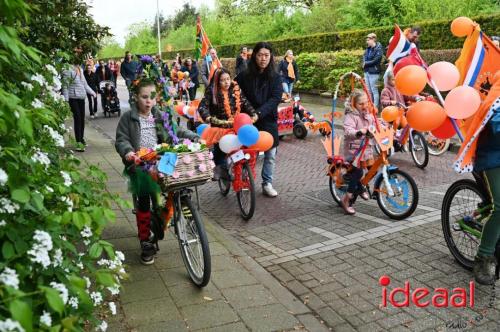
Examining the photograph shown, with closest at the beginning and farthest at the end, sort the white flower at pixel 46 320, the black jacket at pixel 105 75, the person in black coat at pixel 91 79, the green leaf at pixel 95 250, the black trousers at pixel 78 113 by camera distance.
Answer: the white flower at pixel 46 320 < the green leaf at pixel 95 250 < the black trousers at pixel 78 113 < the person in black coat at pixel 91 79 < the black jacket at pixel 105 75

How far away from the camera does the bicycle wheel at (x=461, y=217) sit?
4.30 metres

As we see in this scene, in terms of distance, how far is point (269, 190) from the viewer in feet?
22.9

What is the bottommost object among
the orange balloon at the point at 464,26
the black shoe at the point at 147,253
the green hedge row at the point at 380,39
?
the black shoe at the point at 147,253

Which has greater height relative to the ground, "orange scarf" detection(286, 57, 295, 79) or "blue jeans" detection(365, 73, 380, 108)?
"orange scarf" detection(286, 57, 295, 79)

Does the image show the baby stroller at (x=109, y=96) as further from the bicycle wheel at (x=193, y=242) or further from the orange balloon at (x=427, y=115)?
the orange balloon at (x=427, y=115)

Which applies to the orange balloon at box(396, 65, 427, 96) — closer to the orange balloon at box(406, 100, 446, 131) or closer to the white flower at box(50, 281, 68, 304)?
the orange balloon at box(406, 100, 446, 131)

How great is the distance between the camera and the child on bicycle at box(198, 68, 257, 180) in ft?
21.1

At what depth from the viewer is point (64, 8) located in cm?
646

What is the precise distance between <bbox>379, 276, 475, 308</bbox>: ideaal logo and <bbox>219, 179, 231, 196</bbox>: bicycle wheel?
3.44 meters

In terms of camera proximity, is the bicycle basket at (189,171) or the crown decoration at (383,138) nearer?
the bicycle basket at (189,171)

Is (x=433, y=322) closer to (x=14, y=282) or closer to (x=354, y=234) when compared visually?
(x=354, y=234)

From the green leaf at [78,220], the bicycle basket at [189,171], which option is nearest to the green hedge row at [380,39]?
the bicycle basket at [189,171]

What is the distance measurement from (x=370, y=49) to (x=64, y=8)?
353 inches

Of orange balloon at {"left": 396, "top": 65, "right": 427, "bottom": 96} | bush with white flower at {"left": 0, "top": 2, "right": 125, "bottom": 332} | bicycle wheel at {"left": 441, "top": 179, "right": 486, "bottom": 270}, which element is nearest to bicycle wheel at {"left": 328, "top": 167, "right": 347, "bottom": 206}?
bicycle wheel at {"left": 441, "top": 179, "right": 486, "bottom": 270}
